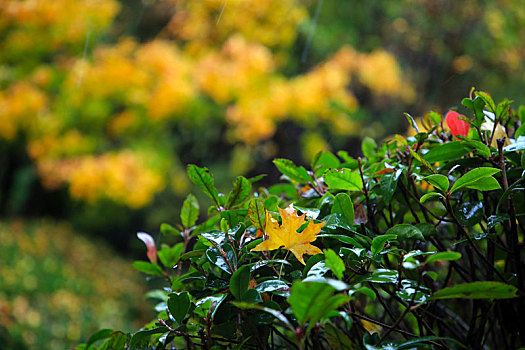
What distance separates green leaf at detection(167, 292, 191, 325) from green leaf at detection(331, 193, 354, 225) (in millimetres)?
189

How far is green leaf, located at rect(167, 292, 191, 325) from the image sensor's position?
1.41 feet

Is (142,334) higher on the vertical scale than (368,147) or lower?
lower

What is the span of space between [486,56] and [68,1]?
3.83 meters

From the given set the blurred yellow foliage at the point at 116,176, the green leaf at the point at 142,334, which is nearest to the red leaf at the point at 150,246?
the green leaf at the point at 142,334

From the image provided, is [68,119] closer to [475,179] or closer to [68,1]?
[68,1]

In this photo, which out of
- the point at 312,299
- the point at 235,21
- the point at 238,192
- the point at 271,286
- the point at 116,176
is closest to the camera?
the point at 312,299

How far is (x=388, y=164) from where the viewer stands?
524 millimetres

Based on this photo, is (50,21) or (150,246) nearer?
(150,246)

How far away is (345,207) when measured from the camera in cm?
47

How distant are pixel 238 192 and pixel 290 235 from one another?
125 millimetres

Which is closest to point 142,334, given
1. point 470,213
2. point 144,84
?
point 470,213

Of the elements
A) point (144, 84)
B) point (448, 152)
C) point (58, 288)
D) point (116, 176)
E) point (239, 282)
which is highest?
point (448, 152)

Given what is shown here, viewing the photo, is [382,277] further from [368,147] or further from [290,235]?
[368,147]

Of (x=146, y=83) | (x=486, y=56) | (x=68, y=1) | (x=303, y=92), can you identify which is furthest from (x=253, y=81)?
(x=486, y=56)
